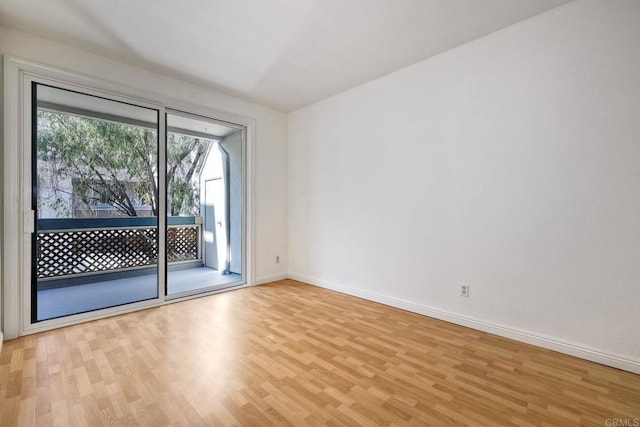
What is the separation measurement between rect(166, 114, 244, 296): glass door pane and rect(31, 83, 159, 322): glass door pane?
30 cm

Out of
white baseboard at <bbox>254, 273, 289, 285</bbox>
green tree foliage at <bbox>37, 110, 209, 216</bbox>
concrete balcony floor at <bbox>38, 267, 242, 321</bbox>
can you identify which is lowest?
white baseboard at <bbox>254, 273, 289, 285</bbox>

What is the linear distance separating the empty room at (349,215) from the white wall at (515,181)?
0.05 ft

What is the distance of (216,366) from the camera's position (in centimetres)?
205

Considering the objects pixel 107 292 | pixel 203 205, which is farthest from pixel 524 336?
pixel 107 292

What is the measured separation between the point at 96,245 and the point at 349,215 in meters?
2.98

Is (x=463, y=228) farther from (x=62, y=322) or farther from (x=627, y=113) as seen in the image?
(x=62, y=322)

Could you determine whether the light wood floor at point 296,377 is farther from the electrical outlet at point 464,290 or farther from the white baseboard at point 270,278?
the white baseboard at point 270,278

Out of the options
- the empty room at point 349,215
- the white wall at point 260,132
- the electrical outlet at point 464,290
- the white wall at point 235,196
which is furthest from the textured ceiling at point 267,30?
the electrical outlet at point 464,290

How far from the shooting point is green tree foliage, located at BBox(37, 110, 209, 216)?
2.80m

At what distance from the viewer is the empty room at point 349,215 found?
5.96 ft

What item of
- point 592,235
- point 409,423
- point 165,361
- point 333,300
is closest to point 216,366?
point 165,361

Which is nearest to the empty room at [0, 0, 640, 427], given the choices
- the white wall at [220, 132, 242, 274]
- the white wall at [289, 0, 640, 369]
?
the white wall at [289, 0, 640, 369]

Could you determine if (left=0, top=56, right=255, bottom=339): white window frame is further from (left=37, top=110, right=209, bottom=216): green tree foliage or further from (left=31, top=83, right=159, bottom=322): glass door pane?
(left=37, top=110, right=209, bottom=216): green tree foliage

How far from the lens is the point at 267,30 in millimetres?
2529
